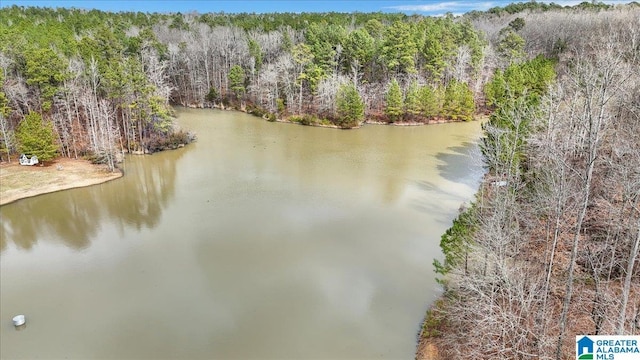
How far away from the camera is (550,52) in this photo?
55594 millimetres

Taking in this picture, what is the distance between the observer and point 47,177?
Result: 27.0 metres

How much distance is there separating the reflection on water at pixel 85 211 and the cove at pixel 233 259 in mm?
111

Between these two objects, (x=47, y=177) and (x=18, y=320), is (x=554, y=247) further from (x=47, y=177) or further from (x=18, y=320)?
(x=47, y=177)

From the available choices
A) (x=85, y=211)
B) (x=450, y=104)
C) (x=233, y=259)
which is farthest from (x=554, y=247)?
(x=450, y=104)

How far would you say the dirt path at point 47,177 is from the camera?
25016mm

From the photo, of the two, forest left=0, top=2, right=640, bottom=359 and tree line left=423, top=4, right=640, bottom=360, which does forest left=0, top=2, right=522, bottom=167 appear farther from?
tree line left=423, top=4, right=640, bottom=360

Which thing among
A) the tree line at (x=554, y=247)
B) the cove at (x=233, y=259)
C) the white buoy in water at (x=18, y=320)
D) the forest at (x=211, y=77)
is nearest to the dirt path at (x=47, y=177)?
the cove at (x=233, y=259)

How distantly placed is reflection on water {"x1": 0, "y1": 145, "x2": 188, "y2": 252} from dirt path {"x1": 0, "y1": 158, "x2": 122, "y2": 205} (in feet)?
2.09

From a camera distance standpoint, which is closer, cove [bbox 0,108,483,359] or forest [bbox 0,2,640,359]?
forest [bbox 0,2,640,359]

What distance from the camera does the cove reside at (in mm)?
13742

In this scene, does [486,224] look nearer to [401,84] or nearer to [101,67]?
[101,67]

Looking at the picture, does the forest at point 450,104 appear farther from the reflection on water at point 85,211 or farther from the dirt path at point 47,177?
the reflection on water at point 85,211

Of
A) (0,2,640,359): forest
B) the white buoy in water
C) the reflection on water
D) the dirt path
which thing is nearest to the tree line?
(0,2,640,359): forest

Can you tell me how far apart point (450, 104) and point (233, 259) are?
33.0 meters
